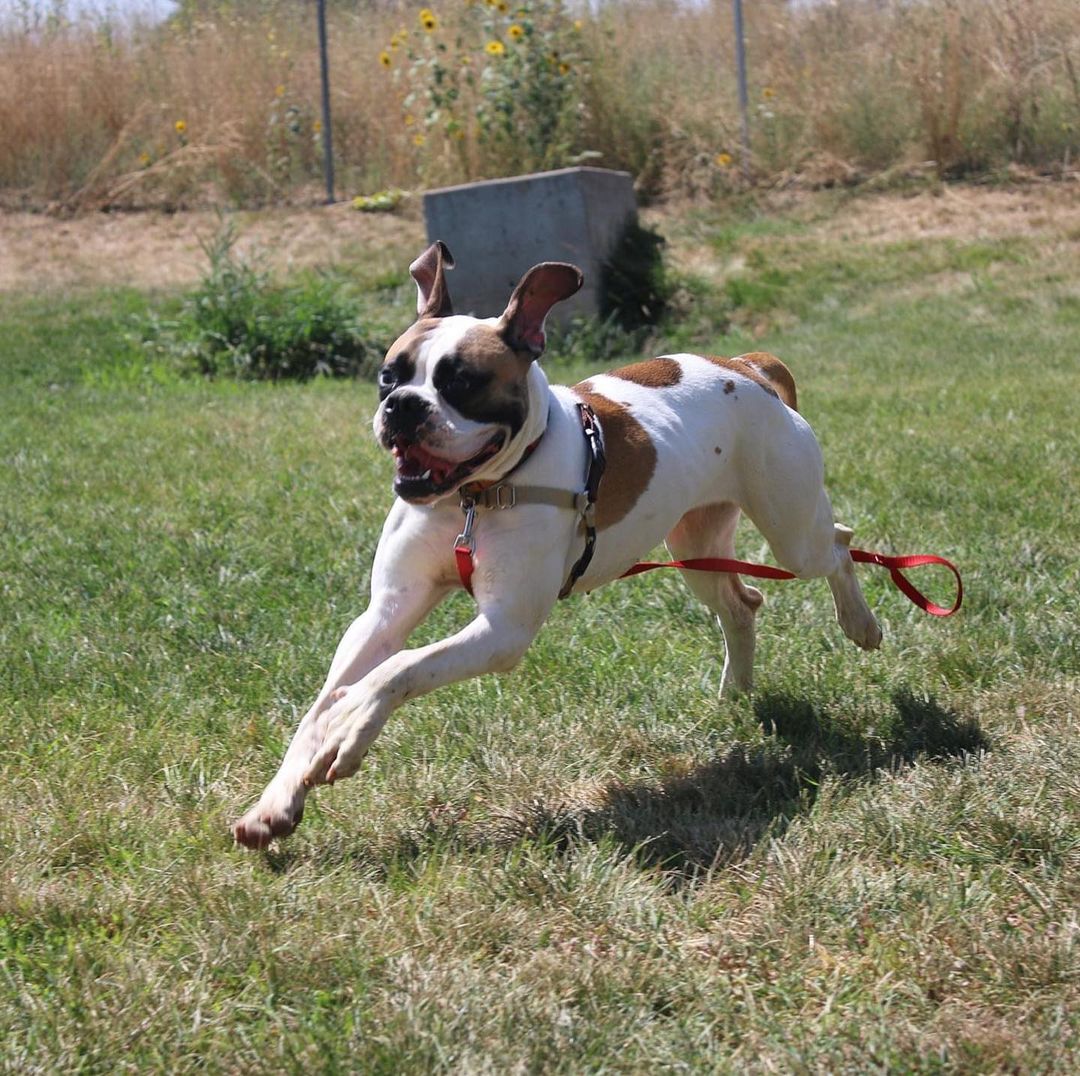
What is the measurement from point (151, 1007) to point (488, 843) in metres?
0.91

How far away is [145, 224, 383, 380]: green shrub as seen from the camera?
34.8ft

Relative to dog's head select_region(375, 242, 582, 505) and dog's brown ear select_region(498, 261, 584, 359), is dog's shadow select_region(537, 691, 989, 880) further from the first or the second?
dog's brown ear select_region(498, 261, 584, 359)

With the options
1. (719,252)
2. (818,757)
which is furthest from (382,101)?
(818,757)

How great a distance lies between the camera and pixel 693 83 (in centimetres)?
1548

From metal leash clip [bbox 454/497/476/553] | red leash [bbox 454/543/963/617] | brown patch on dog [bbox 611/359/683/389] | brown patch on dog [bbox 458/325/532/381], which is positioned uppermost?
brown patch on dog [bbox 458/325/532/381]

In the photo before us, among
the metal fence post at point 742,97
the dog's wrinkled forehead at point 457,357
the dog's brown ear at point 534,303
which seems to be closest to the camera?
the dog's wrinkled forehead at point 457,357

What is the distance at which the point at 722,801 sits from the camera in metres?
3.46

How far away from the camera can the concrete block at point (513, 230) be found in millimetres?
11320

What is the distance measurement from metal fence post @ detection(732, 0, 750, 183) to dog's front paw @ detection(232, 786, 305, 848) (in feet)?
42.2

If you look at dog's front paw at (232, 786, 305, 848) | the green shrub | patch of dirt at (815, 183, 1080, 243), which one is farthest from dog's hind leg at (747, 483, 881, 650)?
patch of dirt at (815, 183, 1080, 243)

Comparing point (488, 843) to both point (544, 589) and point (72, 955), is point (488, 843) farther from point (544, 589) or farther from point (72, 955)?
point (72, 955)

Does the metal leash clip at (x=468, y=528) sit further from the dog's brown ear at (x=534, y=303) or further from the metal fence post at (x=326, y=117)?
the metal fence post at (x=326, y=117)

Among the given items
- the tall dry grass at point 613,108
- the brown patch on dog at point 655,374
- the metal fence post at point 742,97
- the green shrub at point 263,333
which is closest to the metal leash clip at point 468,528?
the brown patch on dog at point 655,374

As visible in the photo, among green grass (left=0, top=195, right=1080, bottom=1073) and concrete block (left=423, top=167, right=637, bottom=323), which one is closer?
green grass (left=0, top=195, right=1080, bottom=1073)
